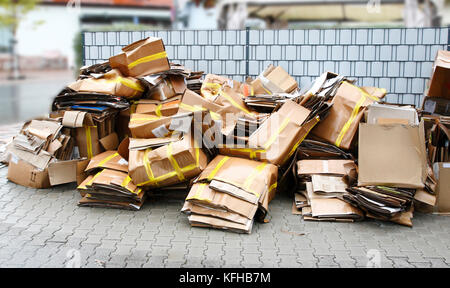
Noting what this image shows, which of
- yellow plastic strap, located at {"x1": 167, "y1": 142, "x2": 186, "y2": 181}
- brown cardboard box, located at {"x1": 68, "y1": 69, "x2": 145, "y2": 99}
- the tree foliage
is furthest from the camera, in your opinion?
the tree foliage

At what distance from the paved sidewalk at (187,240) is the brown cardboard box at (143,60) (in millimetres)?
1739

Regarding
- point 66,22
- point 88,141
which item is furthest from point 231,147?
point 66,22

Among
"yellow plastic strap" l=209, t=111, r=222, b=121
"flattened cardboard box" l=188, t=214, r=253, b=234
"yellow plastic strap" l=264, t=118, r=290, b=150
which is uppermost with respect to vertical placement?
"yellow plastic strap" l=209, t=111, r=222, b=121

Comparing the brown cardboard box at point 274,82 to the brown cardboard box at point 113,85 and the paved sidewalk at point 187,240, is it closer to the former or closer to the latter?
the brown cardboard box at point 113,85

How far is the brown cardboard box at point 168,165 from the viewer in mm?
4379

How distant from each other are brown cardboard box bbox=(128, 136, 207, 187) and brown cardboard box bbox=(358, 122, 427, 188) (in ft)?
5.55

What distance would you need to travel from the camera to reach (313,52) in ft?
21.6

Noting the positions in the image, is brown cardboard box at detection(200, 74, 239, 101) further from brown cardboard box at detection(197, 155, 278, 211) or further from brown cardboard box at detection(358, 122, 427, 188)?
brown cardboard box at detection(358, 122, 427, 188)

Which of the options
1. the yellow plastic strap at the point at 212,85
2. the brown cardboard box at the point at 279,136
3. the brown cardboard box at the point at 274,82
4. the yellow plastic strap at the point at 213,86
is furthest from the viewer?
the brown cardboard box at the point at 274,82

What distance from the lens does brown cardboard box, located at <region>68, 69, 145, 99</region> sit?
5.22 metres

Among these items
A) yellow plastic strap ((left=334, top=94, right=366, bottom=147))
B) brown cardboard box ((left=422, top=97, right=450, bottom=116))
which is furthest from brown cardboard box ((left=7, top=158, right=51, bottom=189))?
brown cardboard box ((left=422, top=97, right=450, bottom=116))

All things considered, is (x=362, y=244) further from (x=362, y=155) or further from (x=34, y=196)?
(x=34, y=196)

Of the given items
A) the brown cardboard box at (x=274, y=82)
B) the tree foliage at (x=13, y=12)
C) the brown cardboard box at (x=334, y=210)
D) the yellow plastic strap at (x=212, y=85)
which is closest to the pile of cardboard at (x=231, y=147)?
the brown cardboard box at (x=334, y=210)

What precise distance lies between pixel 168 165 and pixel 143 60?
1.65 metres
